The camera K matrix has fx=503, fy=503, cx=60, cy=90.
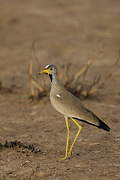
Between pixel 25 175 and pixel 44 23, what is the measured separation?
12.1 m

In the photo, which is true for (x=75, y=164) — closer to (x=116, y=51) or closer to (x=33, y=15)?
(x=116, y=51)

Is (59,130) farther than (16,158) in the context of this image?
Yes

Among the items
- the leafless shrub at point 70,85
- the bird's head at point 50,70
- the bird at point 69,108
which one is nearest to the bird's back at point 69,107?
the bird at point 69,108

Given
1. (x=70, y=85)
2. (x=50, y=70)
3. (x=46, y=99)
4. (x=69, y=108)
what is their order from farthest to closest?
(x=70, y=85)
(x=46, y=99)
(x=50, y=70)
(x=69, y=108)

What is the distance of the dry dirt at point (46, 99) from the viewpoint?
220 inches

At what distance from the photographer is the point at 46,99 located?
9188 mm

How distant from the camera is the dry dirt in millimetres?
5578

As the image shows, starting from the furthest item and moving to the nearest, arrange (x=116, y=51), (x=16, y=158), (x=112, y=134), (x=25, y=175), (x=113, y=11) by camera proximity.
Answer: (x=113, y=11) → (x=116, y=51) → (x=112, y=134) → (x=16, y=158) → (x=25, y=175)

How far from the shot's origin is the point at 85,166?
18.2 feet

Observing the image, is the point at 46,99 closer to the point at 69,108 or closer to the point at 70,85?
the point at 70,85

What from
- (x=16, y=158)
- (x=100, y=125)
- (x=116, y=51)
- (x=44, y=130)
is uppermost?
(x=100, y=125)

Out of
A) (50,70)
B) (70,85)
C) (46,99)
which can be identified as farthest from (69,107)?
(70,85)

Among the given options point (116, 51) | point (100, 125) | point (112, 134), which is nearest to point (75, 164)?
point (100, 125)

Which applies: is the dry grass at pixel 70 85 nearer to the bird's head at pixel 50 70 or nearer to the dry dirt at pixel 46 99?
the dry dirt at pixel 46 99
